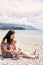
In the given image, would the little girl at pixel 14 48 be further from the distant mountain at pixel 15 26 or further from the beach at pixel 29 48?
the distant mountain at pixel 15 26

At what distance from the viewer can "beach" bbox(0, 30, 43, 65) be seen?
144 centimetres

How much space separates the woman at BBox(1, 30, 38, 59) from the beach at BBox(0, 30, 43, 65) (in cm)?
4

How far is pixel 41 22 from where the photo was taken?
1589 mm

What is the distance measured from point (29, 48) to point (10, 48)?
0.64 ft

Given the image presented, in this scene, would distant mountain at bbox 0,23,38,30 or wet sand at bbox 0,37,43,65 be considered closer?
wet sand at bbox 0,37,43,65

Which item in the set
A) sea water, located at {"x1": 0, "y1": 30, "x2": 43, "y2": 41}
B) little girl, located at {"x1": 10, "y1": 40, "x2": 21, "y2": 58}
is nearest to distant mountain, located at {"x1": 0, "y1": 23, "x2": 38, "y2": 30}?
sea water, located at {"x1": 0, "y1": 30, "x2": 43, "y2": 41}

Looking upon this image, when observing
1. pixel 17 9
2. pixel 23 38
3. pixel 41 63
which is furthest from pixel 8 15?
pixel 41 63

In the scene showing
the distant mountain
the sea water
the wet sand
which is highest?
the distant mountain

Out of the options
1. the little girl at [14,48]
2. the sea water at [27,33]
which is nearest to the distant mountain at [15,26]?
the sea water at [27,33]

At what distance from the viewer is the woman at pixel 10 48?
148 centimetres

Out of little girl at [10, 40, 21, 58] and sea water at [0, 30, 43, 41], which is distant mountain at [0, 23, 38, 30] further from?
little girl at [10, 40, 21, 58]

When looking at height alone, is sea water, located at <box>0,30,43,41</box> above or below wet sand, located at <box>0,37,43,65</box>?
above

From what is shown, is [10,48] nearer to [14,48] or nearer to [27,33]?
[14,48]

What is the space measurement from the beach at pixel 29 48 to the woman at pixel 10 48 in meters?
0.04
